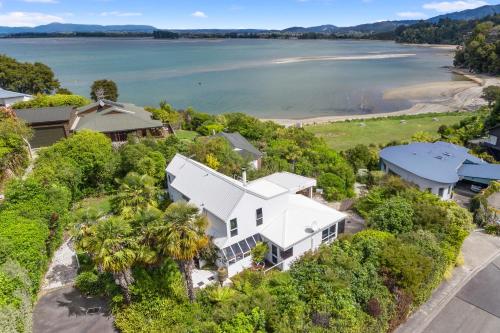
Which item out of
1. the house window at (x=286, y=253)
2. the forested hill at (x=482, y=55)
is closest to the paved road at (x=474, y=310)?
the house window at (x=286, y=253)

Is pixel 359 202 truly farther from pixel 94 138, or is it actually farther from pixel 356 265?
pixel 94 138

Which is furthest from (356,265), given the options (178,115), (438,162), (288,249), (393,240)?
(178,115)

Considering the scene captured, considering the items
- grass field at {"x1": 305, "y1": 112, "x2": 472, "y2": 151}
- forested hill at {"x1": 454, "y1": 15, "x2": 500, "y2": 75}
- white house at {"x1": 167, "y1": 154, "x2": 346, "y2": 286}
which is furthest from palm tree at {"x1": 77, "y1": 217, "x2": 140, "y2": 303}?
forested hill at {"x1": 454, "y1": 15, "x2": 500, "y2": 75}

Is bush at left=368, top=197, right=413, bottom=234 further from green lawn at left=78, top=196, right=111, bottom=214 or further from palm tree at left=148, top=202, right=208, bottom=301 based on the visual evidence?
green lawn at left=78, top=196, right=111, bottom=214

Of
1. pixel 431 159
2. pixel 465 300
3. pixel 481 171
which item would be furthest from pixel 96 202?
pixel 481 171

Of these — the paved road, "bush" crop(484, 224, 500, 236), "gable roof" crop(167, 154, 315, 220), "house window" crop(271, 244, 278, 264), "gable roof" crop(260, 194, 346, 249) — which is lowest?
the paved road
